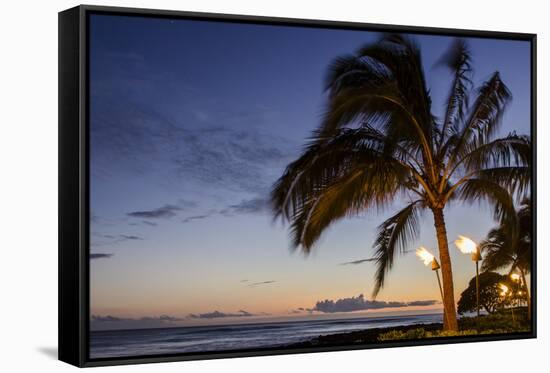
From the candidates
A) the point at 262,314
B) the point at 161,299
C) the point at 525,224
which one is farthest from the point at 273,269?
the point at 525,224

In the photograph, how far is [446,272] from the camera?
11500 mm

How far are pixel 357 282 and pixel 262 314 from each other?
3.20 feet

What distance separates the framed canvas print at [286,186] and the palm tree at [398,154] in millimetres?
16

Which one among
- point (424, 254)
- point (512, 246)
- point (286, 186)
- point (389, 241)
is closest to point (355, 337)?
point (389, 241)

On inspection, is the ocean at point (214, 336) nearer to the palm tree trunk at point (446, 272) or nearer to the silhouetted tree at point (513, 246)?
the palm tree trunk at point (446, 272)

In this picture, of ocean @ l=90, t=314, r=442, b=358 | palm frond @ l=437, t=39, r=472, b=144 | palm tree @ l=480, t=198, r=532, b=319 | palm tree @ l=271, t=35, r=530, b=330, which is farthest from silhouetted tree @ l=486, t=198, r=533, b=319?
ocean @ l=90, t=314, r=442, b=358

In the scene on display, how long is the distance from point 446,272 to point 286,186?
188cm

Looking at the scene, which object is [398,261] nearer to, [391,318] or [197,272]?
[391,318]

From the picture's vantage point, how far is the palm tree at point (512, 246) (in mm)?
11656

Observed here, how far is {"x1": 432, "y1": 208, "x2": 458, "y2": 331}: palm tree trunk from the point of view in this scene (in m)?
11.4

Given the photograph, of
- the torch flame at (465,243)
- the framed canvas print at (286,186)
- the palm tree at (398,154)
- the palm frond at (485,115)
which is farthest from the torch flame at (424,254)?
the palm frond at (485,115)

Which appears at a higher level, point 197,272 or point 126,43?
point 126,43

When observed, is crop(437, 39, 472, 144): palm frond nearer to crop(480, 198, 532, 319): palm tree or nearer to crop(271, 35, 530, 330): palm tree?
crop(271, 35, 530, 330): palm tree

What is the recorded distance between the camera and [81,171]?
9.75 m
